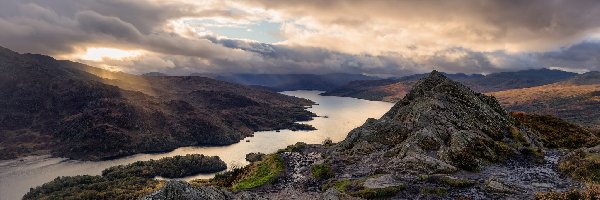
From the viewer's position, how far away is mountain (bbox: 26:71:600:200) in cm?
4612

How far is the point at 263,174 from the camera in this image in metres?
59.9

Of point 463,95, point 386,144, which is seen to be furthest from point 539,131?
point 386,144

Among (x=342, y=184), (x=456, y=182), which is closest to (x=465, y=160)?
(x=456, y=182)

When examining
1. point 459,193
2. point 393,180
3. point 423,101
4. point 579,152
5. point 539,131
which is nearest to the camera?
point 459,193

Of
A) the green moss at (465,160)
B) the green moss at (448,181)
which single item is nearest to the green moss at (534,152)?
the green moss at (465,160)

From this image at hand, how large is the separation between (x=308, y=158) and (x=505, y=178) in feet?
91.5

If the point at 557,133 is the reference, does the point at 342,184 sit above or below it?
below

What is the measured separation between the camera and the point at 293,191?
51.8 m

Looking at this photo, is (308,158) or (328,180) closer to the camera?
(328,180)

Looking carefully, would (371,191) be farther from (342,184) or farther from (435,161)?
(435,161)

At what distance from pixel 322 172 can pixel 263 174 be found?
8.45 meters

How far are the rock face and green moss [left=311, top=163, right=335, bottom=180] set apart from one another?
7.85 m

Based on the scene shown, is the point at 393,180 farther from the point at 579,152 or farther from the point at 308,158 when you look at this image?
the point at 579,152

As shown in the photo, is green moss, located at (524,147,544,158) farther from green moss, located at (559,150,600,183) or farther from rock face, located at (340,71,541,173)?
green moss, located at (559,150,600,183)
